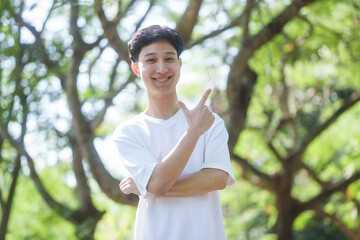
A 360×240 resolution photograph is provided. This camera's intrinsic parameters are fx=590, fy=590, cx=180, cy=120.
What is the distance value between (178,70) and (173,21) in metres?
5.42

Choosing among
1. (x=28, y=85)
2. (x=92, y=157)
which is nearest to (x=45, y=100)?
(x=28, y=85)

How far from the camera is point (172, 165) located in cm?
227

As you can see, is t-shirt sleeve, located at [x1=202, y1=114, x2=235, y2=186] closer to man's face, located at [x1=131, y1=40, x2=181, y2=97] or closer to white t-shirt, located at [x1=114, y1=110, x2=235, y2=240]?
white t-shirt, located at [x1=114, y1=110, x2=235, y2=240]

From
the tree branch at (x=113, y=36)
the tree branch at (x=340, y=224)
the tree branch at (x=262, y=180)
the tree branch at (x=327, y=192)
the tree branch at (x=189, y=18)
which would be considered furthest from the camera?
the tree branch at (x=340, y=224)

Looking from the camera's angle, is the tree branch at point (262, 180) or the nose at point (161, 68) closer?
the nose at point (161, 68)

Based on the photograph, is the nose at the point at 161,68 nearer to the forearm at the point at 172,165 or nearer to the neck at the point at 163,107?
the neck at the point at 163,107

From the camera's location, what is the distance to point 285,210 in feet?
32.5

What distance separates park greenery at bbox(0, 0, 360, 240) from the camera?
621 cm

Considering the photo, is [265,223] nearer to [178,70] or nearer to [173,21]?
[173,21]

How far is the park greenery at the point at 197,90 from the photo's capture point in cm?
621

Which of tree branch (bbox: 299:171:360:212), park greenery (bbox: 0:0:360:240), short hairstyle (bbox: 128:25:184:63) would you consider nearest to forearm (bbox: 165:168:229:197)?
short hairstyle (bbox: 128:25:184:63)

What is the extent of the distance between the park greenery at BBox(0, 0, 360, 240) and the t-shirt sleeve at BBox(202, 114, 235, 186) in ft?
8.01

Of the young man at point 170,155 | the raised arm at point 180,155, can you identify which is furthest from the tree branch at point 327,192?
the raised arm at point 180,155

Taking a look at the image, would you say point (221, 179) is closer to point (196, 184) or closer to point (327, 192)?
point (196, 184)
